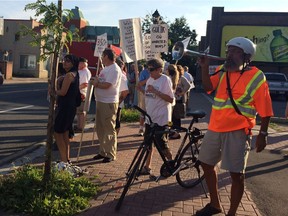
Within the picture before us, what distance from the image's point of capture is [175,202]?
4945 mm

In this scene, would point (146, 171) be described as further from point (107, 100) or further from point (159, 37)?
point (159, 37)

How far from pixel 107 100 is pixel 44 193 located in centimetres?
234

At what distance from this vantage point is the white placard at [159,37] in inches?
432

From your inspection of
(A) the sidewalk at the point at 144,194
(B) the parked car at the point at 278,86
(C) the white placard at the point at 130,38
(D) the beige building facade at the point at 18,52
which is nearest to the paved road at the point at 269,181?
(A) the sidewalk at the point at 144,194

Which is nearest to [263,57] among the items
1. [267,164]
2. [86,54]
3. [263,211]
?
[86,54]

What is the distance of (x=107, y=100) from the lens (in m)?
6.62

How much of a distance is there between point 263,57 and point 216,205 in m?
33.2

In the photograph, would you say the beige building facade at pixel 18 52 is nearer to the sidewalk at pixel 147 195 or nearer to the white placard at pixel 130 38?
the white placard at pixel 130 38

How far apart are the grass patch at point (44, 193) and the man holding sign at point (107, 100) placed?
144 centimetres

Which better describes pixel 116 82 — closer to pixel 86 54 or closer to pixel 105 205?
pixel 105 205

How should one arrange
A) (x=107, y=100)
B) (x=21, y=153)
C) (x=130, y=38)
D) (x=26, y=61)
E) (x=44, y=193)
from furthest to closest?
(x=26, y=61) < (x=130, y=38) < (x=21, y=153) < (x=107, y=100) < (x=44, y=193)

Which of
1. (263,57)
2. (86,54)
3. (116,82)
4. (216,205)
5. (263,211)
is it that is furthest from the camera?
(263,57)

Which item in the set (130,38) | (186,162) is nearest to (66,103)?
(186,162)

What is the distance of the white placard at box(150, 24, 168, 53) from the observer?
36.0 feet
